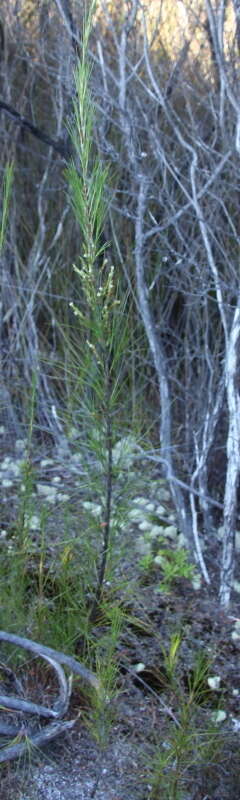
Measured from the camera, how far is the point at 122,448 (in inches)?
85.6

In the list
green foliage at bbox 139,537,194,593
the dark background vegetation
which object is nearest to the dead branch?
green foliage at bbox 139,537,194,593

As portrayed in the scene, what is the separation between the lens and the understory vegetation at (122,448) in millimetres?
1923

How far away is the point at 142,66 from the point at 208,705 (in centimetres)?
226

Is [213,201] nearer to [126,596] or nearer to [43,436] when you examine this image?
[43,436]

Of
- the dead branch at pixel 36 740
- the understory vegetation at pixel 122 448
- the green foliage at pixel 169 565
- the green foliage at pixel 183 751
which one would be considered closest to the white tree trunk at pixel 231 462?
the understory vegetation at pixel 122 448

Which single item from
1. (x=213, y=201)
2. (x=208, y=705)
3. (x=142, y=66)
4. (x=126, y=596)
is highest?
(x=142, y=66)

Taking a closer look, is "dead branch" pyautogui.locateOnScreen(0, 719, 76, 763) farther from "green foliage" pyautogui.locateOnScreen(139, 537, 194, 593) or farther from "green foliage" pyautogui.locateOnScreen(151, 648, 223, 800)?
"green foliage" pyautogui.locateOnScreen(139, 537, 194, 593)

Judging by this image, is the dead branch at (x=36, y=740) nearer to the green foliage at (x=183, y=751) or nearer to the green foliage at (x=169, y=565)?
the green foliage at (x=183, y=751)

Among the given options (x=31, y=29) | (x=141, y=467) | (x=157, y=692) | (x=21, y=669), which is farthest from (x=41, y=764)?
(x=31, y=29)

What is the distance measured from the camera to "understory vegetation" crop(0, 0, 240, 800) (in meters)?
1.92

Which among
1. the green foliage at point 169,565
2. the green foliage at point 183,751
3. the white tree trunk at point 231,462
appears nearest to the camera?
the green foliage at point 183,751

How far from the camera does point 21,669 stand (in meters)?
2.16

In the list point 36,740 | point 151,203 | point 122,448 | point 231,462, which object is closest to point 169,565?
point 231,462

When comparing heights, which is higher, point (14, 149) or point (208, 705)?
point (14, 149)
